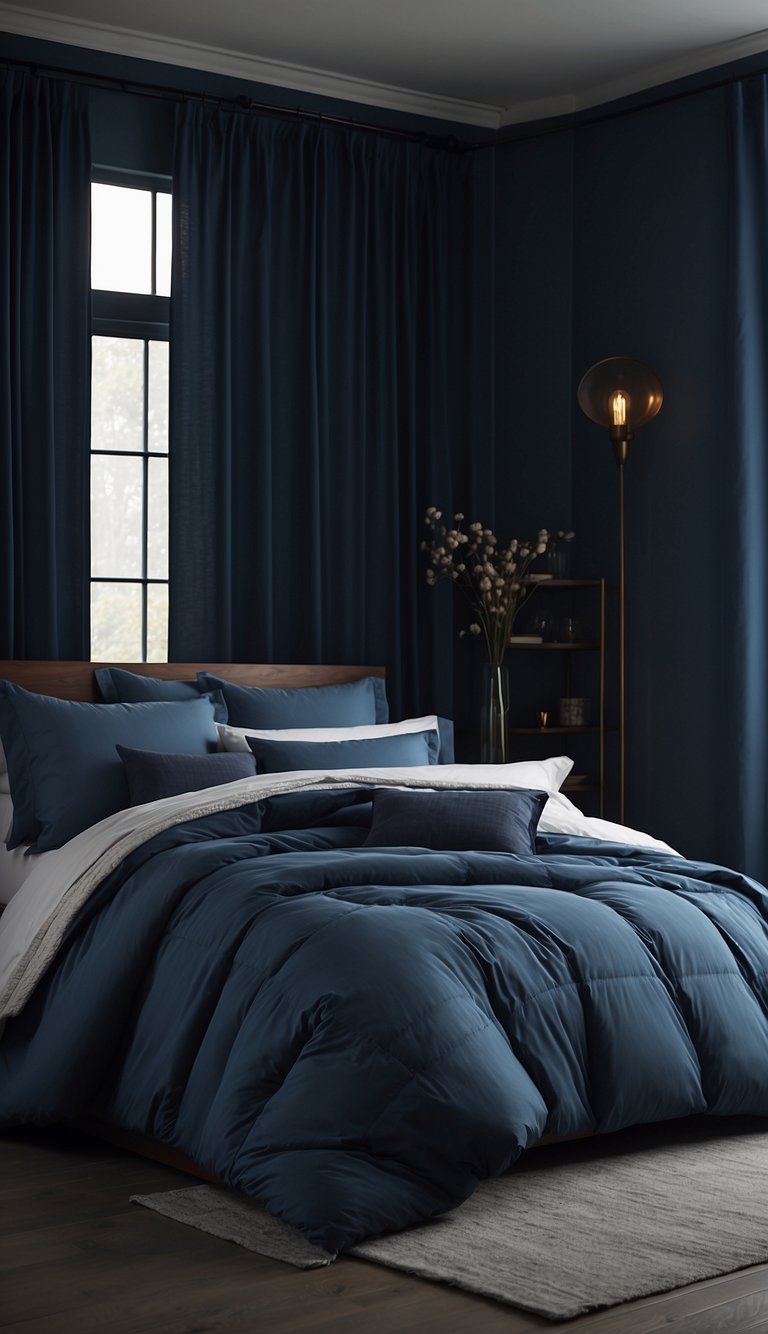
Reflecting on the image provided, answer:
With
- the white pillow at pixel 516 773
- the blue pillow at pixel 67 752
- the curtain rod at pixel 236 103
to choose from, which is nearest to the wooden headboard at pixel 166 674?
the blue pillow at pixel 67 752

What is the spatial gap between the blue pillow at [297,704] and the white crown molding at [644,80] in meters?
2.44

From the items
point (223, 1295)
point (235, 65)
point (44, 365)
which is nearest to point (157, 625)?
point (44, 365)

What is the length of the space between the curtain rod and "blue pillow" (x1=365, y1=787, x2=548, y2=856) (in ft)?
9.28

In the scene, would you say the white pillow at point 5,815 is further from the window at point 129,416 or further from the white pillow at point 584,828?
the white pillow at point 584,828

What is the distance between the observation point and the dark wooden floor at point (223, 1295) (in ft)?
7.52

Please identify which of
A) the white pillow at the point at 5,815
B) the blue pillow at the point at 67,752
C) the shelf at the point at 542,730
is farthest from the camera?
the shelf at the point at 542,730

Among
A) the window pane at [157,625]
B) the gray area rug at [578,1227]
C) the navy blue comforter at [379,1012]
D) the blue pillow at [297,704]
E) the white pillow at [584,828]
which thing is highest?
the window pane at [157,625]

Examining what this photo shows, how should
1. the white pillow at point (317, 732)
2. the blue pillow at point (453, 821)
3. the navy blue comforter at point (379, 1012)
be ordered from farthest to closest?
the white pillow at point (317, 732), the blue pillow at point (453, 821), the navy blue comforter at point (379, 1012)

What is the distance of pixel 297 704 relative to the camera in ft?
16.9

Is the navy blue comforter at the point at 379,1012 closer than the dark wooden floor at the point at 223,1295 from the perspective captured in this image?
No

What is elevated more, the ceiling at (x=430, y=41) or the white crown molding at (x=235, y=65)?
the ceiling at (x=430, y=41)

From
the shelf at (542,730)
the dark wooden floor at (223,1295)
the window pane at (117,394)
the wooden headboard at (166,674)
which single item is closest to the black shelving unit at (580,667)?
the shelf at (542,730)

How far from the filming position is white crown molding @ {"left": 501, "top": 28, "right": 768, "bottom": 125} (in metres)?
5.43

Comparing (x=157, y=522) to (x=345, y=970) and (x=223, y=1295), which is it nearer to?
(x=345, y=970)
